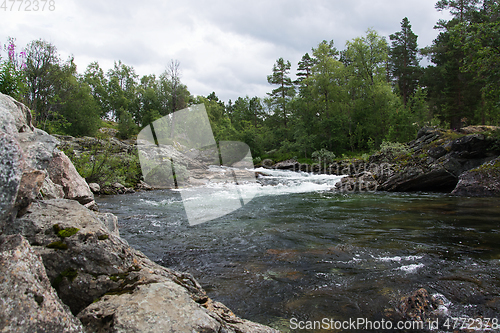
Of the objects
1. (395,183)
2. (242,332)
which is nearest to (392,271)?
(242,332)

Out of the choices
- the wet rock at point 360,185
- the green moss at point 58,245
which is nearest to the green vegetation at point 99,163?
the green moss at point 58,245

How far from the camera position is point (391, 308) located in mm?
3180

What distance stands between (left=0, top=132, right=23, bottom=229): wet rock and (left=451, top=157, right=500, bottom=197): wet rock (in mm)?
15375

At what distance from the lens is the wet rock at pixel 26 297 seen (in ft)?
4.68

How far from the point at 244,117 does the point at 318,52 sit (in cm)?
2282

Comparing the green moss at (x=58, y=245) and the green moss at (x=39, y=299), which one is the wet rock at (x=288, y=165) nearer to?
the green moss at (x=58, y=245)

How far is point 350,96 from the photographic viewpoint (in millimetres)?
37750

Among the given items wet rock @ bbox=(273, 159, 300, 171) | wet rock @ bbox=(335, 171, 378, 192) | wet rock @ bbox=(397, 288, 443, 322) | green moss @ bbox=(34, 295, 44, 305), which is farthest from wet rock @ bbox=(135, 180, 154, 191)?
wet rock @ bbox=(273, 159, 300, 171)

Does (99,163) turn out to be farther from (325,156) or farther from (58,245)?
(325,156)

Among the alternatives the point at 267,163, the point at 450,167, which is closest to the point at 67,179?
the point at 450,167

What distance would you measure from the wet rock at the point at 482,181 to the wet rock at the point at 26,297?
1513 centimetres

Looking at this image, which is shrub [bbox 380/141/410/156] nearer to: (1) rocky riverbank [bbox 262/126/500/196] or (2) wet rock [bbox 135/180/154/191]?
(1) rocky riverbank [bbox 262/126/500/196]

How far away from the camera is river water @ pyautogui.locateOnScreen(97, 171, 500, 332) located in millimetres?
3328

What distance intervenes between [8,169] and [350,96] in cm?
4099
